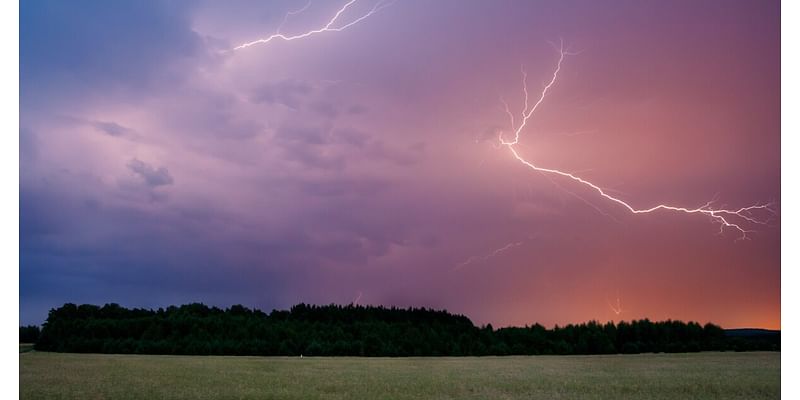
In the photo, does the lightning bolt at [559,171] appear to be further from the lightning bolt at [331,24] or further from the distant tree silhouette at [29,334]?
the distant tree silhouette at [29,334]

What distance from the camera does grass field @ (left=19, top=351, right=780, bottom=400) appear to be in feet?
62.1

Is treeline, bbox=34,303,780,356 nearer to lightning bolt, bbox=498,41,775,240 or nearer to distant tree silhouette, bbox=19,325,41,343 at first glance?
distant tree silhouette, bbox=19,325,41,343

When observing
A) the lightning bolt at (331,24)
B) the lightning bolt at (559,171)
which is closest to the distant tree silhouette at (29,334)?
the lightning bolt at (331,24)

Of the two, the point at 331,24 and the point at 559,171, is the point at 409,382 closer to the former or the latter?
the point at 559,171

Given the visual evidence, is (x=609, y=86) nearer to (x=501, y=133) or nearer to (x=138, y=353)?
(x=501, y=133)

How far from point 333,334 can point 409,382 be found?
2726cm

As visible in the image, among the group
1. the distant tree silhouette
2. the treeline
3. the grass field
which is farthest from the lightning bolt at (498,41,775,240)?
the distant tree silhouette

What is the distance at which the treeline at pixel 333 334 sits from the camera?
42594 mm

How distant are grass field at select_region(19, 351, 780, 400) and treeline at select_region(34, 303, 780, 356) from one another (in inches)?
487

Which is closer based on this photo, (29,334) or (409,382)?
(409,382)

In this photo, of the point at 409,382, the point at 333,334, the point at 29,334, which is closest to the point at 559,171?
the point at 409,382

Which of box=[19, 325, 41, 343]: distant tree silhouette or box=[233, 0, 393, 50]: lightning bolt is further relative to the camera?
box=[19, 325, 41, 343]: distant tree silhouette

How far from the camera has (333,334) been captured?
4903 centimetres

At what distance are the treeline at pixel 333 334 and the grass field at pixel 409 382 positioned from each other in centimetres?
1237
